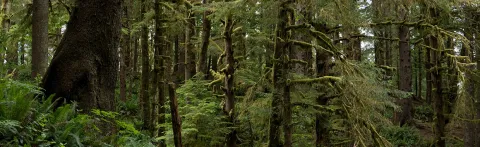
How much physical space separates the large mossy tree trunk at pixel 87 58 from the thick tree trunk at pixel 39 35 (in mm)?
2321

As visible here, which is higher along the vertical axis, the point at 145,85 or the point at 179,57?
the point at 179,57

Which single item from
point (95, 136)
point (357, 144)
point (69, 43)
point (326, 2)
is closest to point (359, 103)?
point (357, 144)

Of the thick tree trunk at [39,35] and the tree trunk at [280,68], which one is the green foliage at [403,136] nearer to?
the tree trunk at [280,68]

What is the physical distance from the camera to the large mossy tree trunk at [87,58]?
5.73 metres

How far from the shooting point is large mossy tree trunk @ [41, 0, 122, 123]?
573 cm

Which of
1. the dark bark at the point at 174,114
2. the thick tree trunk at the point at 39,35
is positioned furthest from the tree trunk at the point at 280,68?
the thick tree trunk at the point at 39,35

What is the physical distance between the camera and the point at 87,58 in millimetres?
5816

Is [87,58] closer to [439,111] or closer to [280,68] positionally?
[280,68]

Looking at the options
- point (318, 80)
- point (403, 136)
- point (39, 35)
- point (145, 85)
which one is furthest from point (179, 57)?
point (318, 80)

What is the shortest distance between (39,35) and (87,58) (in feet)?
9.56

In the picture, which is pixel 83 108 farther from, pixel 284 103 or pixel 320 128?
pixel 320 128

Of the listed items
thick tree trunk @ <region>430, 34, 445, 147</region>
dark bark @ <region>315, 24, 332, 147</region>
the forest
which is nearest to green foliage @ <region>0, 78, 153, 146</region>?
the forest

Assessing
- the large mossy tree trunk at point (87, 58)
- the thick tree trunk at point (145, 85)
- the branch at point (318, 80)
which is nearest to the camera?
the large mossy tree trunk at point (87, 58)

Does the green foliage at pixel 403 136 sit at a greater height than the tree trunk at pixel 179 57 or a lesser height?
lesser
